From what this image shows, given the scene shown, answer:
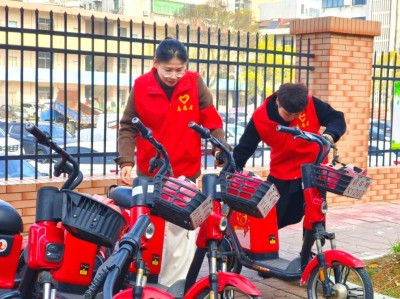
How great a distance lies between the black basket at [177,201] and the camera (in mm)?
3389

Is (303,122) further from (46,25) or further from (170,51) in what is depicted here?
(46,25)

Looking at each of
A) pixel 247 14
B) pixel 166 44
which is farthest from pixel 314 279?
pixel 247 14

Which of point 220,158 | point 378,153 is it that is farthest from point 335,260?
point 378,153

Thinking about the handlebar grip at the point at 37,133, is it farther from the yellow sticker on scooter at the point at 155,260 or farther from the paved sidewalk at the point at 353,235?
the paved sidewalk at the point at 353,235

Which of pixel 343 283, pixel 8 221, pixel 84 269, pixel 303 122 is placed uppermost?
pixel 303 122

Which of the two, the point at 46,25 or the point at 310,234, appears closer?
the point at 310,234

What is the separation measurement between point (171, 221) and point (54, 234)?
608 millimetres

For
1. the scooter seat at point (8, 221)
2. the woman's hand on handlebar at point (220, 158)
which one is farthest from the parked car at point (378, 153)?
the scooter seat at point (8, 221)

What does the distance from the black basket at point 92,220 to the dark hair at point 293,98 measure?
1922 mm

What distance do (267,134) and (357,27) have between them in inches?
186

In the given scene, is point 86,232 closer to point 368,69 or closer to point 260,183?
point 260,183

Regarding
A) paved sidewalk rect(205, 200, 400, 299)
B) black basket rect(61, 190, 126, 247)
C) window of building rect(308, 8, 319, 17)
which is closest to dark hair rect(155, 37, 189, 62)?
black basket rect(61, 190, 126, 247)

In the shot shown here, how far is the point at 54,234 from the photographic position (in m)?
3.47

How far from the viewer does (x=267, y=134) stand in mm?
5180
